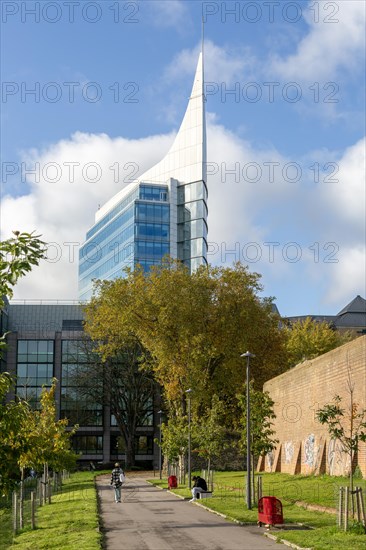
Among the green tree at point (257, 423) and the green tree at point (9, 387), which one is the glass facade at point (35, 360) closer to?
the green tree at point (257, 423)

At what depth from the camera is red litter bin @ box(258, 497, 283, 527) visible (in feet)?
83.7

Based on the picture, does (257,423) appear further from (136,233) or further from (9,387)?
(136,233)

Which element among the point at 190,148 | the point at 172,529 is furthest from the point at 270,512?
the point at 190,148

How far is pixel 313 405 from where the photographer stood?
151ft

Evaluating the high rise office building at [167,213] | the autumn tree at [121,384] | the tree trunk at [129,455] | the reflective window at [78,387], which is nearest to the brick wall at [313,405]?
the tree trunk at [129,455]

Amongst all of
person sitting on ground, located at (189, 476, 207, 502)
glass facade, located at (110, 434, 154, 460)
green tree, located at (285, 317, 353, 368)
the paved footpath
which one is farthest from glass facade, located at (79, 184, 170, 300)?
the paved footpath

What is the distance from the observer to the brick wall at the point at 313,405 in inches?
1490

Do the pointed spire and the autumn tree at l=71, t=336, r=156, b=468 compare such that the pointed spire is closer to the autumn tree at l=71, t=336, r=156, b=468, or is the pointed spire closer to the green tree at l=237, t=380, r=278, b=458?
the autumn tree at l=71, t=336, r=156, b=468

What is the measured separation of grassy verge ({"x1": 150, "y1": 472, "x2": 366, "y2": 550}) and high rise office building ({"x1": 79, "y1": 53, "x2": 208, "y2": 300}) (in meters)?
79.7

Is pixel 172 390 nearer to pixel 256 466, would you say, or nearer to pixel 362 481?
pixel 256 466

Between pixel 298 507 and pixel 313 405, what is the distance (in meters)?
14.8

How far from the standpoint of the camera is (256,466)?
62.6 metres

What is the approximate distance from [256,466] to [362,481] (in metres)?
30.5

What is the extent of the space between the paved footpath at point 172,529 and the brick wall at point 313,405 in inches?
317
